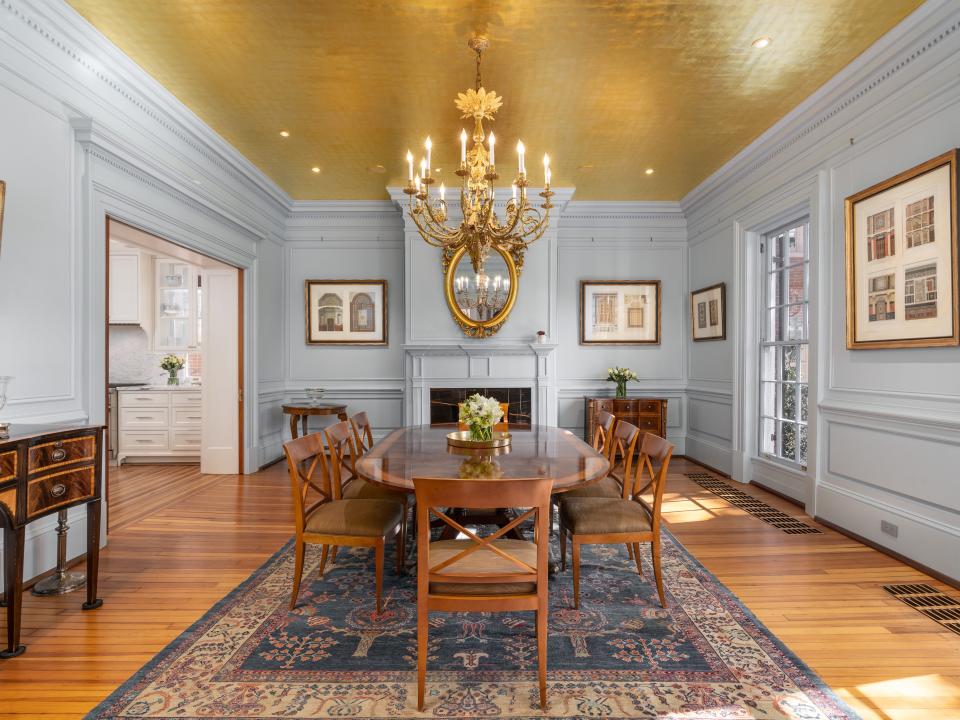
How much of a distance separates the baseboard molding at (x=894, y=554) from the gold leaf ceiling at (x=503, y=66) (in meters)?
3.11

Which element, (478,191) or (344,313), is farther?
(344,313)

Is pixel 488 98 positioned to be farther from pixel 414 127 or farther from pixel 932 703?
pixel 932 703

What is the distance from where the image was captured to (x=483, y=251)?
3.70 m

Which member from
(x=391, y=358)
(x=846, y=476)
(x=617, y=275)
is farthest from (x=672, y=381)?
(x=391, y=358)

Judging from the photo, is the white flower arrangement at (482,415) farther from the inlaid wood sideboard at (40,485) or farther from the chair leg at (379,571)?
the inlaid wood sideboard at (40,485)

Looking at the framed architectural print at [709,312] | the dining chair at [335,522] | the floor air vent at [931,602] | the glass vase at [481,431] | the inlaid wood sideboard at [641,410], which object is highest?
the framed architectural print at [709,312]

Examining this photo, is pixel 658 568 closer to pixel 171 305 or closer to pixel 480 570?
pixel 480 570

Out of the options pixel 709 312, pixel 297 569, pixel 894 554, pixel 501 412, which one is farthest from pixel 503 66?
pixel 894 554

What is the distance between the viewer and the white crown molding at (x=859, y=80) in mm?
2855

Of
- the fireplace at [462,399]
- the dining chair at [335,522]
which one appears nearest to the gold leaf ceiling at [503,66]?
the dining chair at [335,522]

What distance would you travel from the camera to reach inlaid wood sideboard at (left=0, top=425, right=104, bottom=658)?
211 centimetres

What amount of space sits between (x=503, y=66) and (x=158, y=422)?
17.5 ft

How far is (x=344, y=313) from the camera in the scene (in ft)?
21.4

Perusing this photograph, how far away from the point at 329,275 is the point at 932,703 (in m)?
6.27
